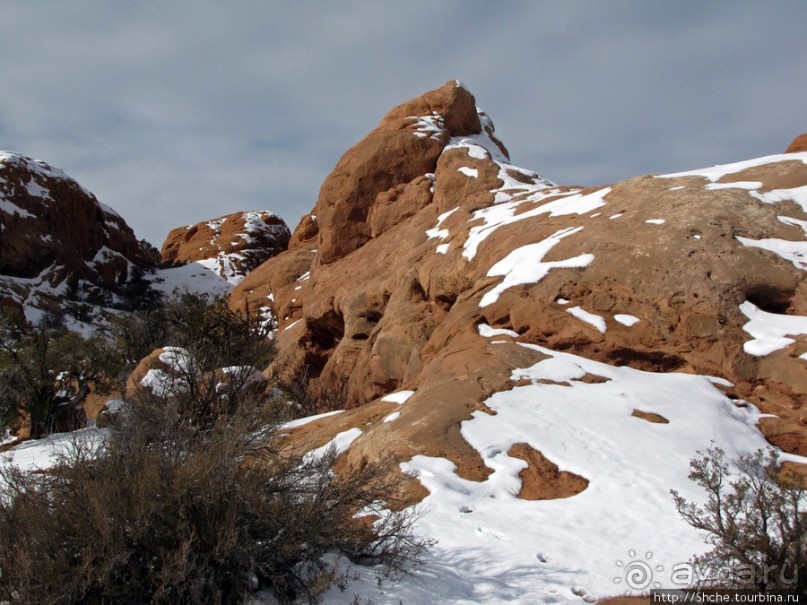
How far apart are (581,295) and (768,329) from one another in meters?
2.72

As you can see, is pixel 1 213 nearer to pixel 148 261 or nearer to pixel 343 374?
pixel 148 261

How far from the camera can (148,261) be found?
195 ft

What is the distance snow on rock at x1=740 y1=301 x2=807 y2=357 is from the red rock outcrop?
47.1 m

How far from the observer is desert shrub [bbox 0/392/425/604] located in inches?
155

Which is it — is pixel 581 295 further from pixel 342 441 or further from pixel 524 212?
pixel 524 212

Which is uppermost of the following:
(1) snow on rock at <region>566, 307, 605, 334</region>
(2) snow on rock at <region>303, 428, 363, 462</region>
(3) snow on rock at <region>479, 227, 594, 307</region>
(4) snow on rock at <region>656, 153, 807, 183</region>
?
(4) snow on rock at <region>656, 153, 807, 183</region>

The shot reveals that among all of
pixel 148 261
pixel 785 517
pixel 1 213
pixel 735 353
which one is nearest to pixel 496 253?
pixel 735 353

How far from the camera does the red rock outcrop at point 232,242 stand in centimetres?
5531

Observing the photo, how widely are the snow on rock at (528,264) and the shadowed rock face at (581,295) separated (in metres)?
0.04

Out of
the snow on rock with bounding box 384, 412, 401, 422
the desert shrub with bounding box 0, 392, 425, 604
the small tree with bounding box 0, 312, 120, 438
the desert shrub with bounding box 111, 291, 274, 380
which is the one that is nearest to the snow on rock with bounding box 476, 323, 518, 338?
the snow on rock with bounding box 384, 412, 401, 422

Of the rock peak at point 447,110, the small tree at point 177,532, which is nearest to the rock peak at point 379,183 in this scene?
the rock peak at point 447,110

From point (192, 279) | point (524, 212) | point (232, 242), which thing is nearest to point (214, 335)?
point (524, 212)

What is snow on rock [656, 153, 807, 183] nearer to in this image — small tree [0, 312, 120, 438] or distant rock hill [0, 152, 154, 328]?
small tree [0, 312, 120, 438]

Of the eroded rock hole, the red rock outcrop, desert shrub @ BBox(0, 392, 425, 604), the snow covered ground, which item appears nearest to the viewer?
desert shrub @ BBox(0, 392, 425, 604)
